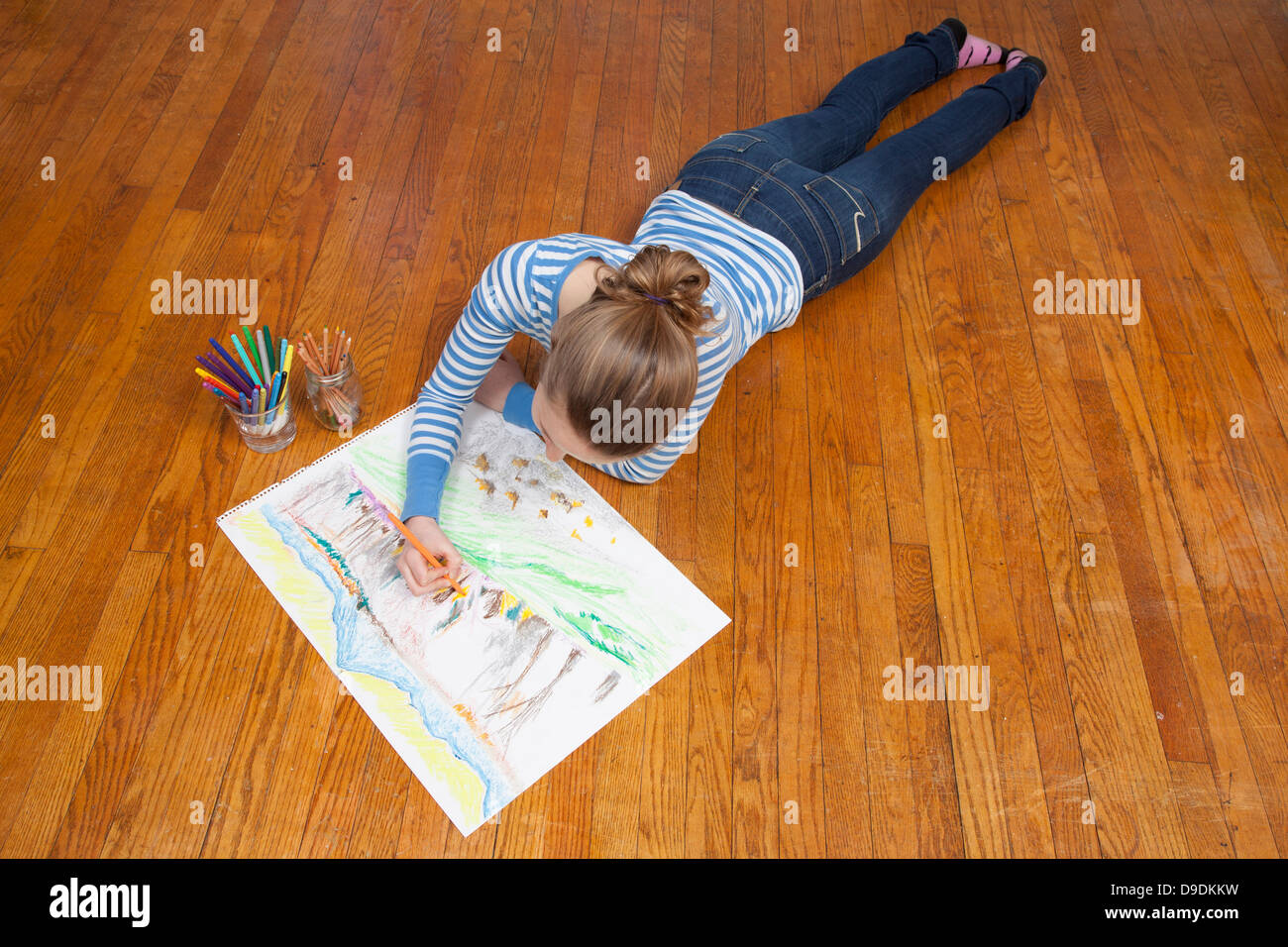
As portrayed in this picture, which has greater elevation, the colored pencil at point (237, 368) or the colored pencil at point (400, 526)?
the colored pencil at point (237, 368)

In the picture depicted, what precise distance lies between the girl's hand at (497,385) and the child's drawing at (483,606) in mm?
36

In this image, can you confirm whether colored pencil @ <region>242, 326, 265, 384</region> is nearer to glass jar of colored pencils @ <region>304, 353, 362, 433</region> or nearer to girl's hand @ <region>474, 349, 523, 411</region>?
glass jar of colored pencils @ <region>304, 353, 362, 433</region>

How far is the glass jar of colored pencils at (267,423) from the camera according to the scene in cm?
133

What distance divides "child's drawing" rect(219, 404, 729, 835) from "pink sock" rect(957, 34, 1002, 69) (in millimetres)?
1426

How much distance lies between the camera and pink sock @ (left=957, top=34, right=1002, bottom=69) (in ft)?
6.77

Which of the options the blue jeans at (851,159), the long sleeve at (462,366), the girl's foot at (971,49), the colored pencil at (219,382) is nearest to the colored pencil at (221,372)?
the colored pencil at (219,382)

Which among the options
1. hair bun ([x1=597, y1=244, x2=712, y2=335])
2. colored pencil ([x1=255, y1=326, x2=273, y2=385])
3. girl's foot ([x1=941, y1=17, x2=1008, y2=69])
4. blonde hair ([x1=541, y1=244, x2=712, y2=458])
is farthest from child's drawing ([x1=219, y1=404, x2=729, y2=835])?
girl's foot ([x1=941, y1=17, x2=1008, y2=69])

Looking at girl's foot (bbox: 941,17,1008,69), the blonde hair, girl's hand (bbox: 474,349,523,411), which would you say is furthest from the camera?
girl's foot (bbox: 941,17,1008,69)

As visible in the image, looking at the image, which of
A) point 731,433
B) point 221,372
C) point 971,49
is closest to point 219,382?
point 221,372

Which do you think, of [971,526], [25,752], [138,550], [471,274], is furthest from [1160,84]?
[25,752]

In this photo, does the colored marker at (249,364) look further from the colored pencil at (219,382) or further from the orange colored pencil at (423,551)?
the orange colored pencil at (423,551)

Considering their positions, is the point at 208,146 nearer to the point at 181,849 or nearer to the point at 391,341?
the point at 391,341

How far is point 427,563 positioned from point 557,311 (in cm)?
39

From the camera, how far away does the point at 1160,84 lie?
2.15m
